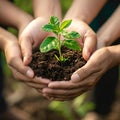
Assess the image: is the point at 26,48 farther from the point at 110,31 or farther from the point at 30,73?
the point at 110,31

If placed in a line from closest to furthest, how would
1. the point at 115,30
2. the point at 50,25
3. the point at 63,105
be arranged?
1. the point at 50,25
2. the point at 115,30
3. the point at 63,105

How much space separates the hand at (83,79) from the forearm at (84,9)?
0.34m

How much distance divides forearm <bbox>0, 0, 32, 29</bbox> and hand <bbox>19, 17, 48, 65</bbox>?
200 millimetres

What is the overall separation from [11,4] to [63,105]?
0.85 metres

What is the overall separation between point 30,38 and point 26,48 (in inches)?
3.7

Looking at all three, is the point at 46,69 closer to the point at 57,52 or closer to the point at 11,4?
the point at 57,52

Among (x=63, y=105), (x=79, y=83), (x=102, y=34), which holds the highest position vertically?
(x=102, y=34)

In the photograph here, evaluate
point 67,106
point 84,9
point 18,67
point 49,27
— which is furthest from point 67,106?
point 49,27

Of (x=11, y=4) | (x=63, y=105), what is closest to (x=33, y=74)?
(x=11, y=4)

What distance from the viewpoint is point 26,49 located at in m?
1.52

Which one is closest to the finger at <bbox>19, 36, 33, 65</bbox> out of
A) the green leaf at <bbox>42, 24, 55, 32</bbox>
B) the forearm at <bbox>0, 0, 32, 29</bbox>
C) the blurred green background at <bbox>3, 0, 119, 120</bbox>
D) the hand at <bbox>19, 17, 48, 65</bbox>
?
the hand at <bbox>19, 17, 48, 65</bbox>

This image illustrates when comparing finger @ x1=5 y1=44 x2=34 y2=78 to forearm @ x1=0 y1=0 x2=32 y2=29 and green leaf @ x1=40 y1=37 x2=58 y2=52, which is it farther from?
forearm @ x1=0 y1=0 x2=32 y2=29

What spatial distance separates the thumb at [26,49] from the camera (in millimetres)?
1478

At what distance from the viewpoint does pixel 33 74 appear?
146cm
